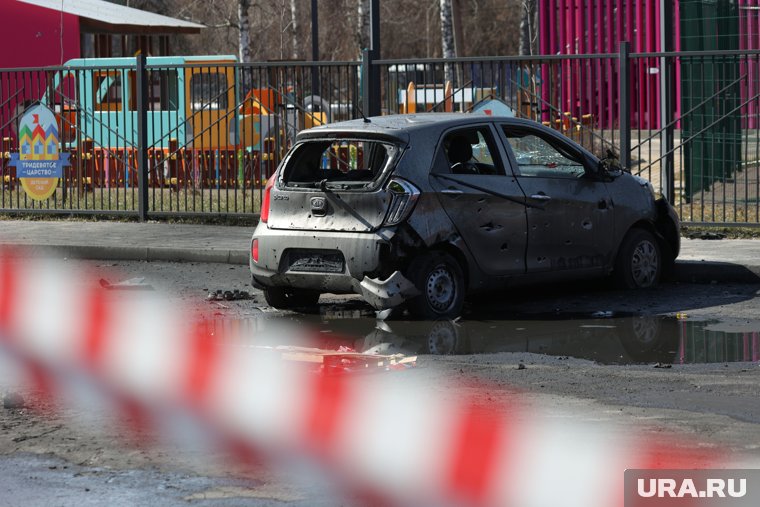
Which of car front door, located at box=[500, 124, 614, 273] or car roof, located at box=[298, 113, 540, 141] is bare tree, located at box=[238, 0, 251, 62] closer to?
car front door, located at box=[500, 124, 614, 273]

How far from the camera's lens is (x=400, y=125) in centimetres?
1136

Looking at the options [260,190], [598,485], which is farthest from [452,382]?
[260,190]

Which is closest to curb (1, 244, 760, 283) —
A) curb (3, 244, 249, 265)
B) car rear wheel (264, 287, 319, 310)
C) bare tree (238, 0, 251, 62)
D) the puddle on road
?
curb (3, 244, 249, 265)

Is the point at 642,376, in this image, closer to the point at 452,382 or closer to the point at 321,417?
the point at 452,382

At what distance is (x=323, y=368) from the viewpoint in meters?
8.95

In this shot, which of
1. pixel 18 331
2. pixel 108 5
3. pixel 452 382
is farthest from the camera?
pixel 108 5

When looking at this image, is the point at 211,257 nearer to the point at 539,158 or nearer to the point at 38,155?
the point at 539,158

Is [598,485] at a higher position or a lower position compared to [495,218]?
lower

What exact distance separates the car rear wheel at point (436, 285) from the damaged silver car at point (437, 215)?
0.01 meters

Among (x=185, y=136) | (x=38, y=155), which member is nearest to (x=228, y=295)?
(x=185, y=136)

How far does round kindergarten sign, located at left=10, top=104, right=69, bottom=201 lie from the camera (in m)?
19.8

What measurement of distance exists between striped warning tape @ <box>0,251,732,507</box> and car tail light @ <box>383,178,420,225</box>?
5.38 ft

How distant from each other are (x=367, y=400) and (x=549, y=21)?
26051 millimetres

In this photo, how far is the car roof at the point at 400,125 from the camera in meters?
11.2
